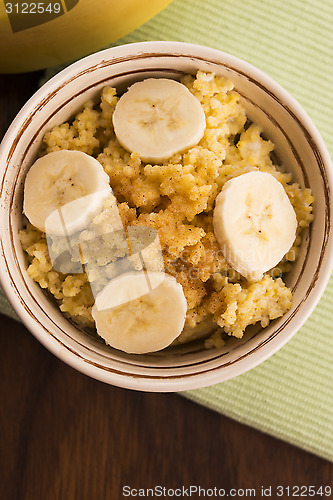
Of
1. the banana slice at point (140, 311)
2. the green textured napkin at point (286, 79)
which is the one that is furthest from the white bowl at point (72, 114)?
the green textured napkin at point (286, 79)

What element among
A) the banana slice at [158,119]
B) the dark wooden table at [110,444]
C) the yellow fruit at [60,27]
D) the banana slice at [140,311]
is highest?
the yellow fruit at [60,27]

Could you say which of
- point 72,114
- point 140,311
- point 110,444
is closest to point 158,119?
point 72,114

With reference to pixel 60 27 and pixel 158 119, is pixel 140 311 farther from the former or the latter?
pixel 60 27

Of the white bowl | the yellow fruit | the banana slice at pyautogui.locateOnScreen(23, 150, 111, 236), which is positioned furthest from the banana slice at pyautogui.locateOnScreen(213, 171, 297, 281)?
the yellow fruit

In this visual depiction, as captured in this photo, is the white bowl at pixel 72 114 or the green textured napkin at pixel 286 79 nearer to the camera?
the white bowl at pixel 72 114

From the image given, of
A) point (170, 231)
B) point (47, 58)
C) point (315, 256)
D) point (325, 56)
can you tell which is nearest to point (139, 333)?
point (170, 231)

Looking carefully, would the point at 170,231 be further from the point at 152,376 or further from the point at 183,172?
the point at 152,376

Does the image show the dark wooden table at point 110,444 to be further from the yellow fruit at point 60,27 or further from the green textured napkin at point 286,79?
the yellow fruit at point 60,27
